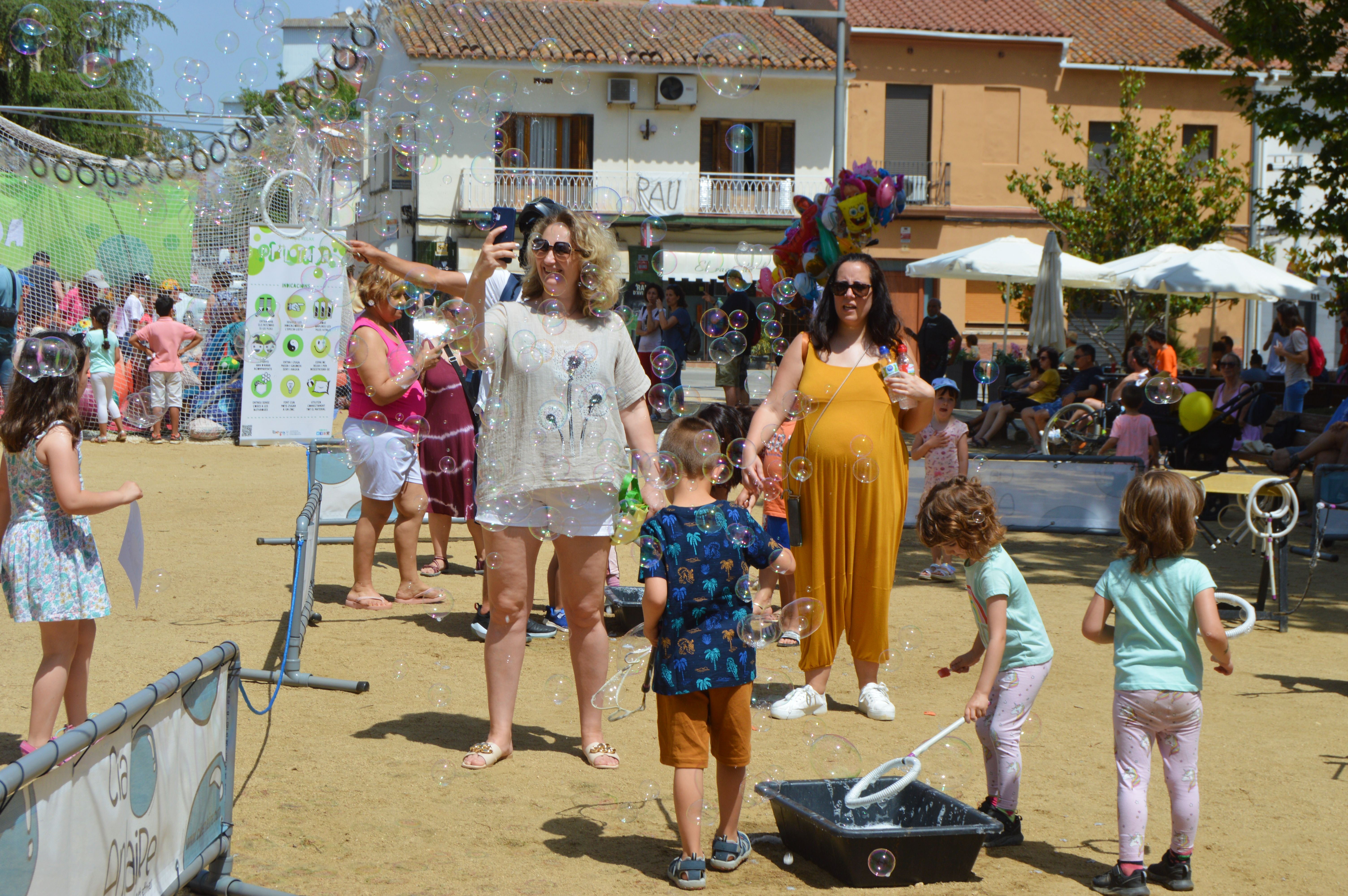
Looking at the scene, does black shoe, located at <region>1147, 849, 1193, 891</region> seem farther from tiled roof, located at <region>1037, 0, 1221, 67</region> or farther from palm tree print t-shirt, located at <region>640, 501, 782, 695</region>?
tiled roof, located at <region>1037, 0, 1221, 67</region>

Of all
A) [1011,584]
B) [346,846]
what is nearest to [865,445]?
[1011,584]

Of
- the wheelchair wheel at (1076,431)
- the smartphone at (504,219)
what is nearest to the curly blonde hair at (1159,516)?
the smartphone at (504,219)

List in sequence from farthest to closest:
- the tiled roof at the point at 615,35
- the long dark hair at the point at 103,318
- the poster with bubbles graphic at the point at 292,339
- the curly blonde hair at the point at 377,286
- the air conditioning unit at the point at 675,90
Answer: the air conditioning unit at the point at 675,90 → the tiled roof at the point at 615,35 → the long dark hair at the point at 103,318 → the poster with bubbles graphic at the point at 292,339 → the curly blonde hair at the point at 377,286

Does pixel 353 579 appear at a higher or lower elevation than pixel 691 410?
lower

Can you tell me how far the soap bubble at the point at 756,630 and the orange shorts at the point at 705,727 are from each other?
12 cm

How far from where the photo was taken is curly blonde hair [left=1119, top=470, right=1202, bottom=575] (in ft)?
11.2

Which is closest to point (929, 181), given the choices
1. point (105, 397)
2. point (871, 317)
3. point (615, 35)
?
point (615, 35)

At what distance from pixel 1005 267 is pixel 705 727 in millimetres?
15978

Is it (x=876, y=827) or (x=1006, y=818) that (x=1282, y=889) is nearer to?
(x=1006, y=818)

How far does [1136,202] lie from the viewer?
24859mm

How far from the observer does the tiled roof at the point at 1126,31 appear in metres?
31.3

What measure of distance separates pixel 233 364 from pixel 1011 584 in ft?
43.1

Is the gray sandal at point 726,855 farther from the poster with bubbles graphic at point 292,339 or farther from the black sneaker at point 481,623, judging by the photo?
the poster with bubbles graphic at point 292,339

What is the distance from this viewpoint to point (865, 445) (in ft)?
15.4
